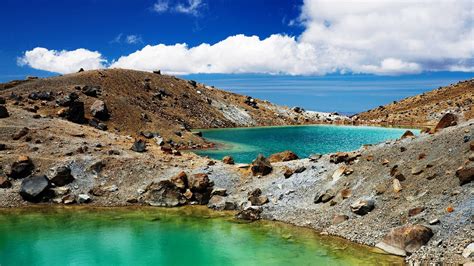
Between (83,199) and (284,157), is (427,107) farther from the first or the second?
(83,199)

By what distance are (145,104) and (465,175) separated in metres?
96.4

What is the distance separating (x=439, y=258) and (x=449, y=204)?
540 cm

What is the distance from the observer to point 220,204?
39.5 m

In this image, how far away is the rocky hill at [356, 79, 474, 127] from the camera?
146 meters

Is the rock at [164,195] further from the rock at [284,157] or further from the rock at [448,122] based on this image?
the rock at [448,122]

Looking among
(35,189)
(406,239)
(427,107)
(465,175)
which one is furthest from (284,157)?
(427,107)

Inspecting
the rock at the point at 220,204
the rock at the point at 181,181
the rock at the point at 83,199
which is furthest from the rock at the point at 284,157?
the rock at the point at 83,199

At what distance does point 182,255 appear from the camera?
28906 mm

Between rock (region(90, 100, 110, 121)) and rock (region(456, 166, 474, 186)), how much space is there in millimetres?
71670

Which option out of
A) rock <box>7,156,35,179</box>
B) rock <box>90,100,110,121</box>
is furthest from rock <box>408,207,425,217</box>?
rock <box>90,100,110,121</box>

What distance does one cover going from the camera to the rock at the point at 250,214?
36.1m

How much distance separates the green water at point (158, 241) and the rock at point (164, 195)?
4.02ft

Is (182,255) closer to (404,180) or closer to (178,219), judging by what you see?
(178,219)

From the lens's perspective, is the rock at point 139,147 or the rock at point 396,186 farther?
the rock at point 139,147
